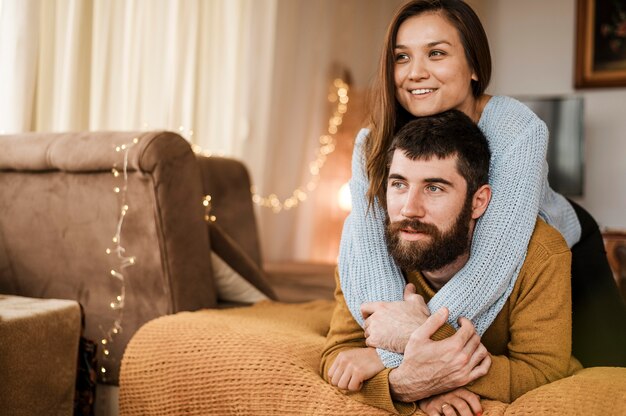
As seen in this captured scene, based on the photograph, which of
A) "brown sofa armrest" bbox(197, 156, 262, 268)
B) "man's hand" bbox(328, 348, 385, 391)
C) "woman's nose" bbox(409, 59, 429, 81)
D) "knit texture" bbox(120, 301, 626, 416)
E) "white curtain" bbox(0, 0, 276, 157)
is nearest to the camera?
"knit texture" bbox(120, 301, 626, 416)

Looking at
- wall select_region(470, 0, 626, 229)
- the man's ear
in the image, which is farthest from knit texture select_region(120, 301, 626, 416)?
wall select_region(470, 0, 626, 229)

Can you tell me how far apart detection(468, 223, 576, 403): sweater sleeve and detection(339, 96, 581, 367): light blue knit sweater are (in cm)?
3

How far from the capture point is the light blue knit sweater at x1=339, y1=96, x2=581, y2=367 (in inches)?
52.6

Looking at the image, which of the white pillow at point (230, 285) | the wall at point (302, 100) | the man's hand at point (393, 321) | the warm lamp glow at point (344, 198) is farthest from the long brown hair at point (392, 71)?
the warm lamp glow at point (344, 198)

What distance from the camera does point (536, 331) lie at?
131 cm

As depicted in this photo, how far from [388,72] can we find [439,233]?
41 cm

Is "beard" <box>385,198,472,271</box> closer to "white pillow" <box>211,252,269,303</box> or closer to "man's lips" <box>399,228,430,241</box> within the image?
"man's lips" <box>399,228,430,241</box>

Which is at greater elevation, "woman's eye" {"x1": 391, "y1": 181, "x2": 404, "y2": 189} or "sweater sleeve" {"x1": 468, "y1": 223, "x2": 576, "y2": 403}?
"woman's eye" {"x1": 391, "y1": 181, "x2": 404, "y2": 189}

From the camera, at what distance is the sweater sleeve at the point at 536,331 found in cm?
129

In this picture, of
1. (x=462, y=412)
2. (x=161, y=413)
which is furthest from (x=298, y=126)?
(x=462, y=412)

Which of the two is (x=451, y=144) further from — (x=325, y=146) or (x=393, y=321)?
(x=325, y=146)

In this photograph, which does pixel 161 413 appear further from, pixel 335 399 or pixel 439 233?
pixel 439 233

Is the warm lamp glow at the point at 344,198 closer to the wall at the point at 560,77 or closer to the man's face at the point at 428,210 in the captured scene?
the wall at the point at 560,77

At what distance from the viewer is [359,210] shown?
1.52m
